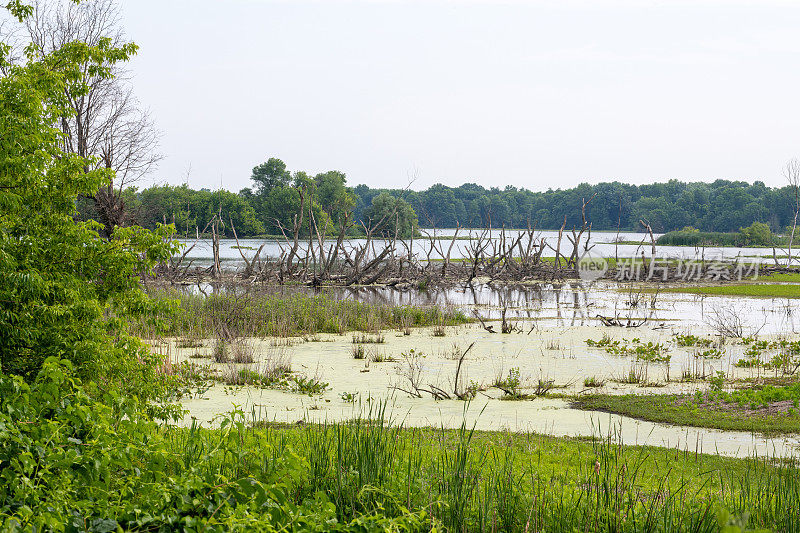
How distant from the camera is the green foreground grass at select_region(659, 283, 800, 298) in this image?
30.5 metres

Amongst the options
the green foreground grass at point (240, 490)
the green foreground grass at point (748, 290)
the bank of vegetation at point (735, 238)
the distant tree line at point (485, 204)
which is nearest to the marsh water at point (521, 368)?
the green foreground grass at point (240, 490)

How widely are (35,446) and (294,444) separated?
2830 mm

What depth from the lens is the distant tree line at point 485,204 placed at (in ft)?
286

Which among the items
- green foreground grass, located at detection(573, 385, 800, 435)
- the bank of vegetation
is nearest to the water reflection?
green foreground grass, located at detection(573, 385, 800, 435)

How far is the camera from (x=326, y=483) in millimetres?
4980

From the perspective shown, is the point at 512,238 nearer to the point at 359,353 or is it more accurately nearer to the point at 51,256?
the point at 359,353

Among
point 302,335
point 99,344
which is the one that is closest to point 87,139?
point 302,335

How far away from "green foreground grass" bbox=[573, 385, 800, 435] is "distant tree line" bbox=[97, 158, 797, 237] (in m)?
60.4

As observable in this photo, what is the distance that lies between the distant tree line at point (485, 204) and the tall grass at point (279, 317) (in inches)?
1994

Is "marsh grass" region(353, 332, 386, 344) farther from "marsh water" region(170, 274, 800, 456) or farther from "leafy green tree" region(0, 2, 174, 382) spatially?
"leafy green tree" region(0, 2, 174, 382)

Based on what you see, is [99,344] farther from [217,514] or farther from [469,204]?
[469,204]

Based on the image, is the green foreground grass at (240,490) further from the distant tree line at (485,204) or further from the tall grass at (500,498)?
the distant tree line at (485,204)

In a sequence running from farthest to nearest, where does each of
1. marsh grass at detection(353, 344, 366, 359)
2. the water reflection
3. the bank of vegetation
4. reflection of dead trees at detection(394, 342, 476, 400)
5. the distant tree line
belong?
the distant tree line → the bank of vegetation → the water reflection → marsh grass at detection(353, 344, 366, 359) → reflection of dead trees at detection(394, 342, 476, 400)

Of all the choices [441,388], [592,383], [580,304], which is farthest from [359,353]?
[580,304]
